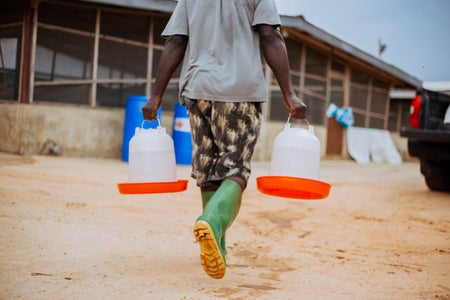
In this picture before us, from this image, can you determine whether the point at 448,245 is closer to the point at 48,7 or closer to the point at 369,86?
the point at 48,7

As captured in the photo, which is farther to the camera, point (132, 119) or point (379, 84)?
point (379, 84)

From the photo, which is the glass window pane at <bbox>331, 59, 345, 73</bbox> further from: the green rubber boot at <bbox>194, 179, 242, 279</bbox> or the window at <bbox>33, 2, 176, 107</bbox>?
the green rubber boot at <bbox>194, 179, 242, 279</bbox>

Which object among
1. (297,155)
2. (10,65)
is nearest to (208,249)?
(297,155)

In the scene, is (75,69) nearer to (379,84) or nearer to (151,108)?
(151,108)

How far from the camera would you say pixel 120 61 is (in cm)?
927

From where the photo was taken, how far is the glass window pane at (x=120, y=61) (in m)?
9.04

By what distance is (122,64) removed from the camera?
9312 millimetres

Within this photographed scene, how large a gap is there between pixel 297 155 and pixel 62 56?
7.12 metres

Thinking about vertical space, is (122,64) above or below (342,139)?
above

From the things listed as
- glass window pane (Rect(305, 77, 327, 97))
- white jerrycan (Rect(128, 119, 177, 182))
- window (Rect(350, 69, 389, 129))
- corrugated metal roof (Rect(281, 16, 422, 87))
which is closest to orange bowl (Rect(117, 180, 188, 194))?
white jerrycan (Rect(128, 119, 177, 182))

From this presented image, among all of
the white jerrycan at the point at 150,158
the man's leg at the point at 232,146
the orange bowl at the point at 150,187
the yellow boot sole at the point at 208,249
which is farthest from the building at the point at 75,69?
the yellow boot sole at the point at 208,249

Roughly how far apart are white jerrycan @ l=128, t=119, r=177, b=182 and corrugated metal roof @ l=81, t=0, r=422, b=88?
636cm

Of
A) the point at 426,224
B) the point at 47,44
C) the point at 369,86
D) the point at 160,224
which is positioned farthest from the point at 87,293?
the point at 369,86

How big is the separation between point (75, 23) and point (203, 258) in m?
7.72
